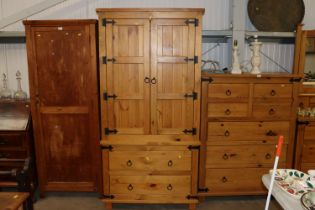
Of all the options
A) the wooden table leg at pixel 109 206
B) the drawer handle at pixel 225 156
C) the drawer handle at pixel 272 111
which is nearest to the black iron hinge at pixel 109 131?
the wooden table leg at pixel 109 206

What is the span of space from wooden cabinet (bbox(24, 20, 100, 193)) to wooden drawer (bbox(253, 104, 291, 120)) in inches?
64.1

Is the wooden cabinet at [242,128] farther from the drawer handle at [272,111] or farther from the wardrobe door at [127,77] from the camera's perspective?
the wardrobe door at [127,77]

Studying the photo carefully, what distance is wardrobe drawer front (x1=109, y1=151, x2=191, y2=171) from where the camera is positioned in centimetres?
252

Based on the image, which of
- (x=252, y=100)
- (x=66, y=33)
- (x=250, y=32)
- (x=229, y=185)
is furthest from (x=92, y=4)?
(x=229, y=185)

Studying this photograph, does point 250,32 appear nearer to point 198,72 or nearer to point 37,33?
point 198,72

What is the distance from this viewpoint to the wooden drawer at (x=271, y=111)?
8.50 ft

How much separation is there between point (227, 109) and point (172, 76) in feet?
2.11

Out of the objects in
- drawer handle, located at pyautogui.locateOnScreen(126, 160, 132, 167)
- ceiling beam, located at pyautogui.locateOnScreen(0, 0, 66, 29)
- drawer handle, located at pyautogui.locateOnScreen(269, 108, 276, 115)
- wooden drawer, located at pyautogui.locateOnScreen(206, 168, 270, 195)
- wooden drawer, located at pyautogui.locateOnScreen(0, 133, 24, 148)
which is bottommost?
wooden drawer, located at pyautogui.locateOnScreen(206, 168, 270, 195)

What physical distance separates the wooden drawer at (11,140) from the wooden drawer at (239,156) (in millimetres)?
1944

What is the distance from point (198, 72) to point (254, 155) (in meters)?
1.04

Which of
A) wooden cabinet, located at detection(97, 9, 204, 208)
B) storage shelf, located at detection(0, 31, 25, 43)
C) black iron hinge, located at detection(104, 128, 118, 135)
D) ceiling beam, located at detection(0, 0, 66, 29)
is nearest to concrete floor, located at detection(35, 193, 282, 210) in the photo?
wooden cabinet, located at detection(97, 9, 204, 208)

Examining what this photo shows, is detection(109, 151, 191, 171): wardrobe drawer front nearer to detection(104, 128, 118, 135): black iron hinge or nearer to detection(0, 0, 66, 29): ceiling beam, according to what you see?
detection(104, 128, 118, 135): black iron hinge

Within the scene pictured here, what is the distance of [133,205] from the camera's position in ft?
8.97

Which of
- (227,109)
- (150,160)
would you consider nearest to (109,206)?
(150,160)
